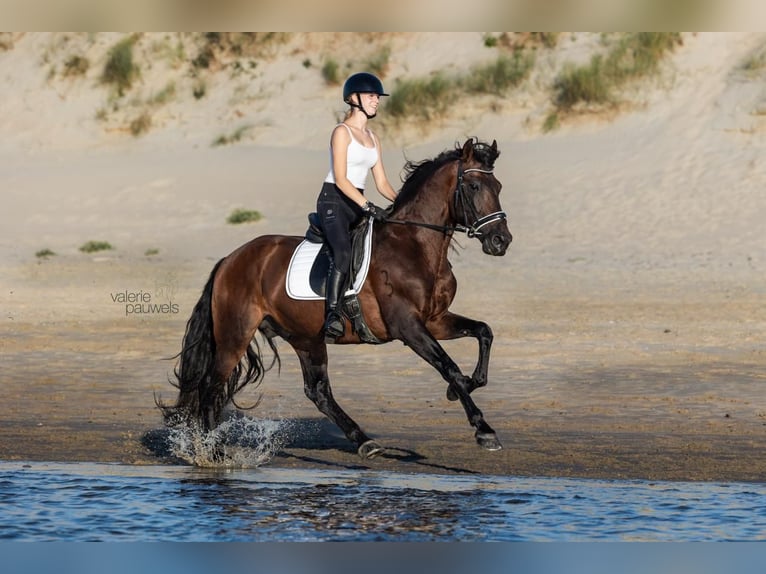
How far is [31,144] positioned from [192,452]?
15740mm

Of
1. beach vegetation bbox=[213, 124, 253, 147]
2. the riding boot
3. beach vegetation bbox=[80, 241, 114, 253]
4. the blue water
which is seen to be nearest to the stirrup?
the riding boot

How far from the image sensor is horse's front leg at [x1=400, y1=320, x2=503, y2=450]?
27.8ft

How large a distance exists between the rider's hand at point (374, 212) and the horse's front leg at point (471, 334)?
765 mm

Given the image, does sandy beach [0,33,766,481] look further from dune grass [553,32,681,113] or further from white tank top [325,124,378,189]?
white tank top [325,124,378,189]

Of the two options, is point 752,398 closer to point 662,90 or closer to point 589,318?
point 589,318

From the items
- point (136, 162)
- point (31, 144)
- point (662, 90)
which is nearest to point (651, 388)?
point (662, 90)

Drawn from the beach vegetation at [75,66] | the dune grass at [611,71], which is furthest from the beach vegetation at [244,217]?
the beach vegetation at [75,66]

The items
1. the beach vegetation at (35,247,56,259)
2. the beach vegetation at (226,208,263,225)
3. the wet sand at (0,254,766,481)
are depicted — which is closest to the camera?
the wet sand at (0,254,766,481)

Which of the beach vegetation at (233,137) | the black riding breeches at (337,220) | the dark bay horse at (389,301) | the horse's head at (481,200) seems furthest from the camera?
the beach vegetation at (233,137)

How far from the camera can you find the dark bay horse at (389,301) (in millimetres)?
8742

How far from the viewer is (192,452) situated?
32.1ft

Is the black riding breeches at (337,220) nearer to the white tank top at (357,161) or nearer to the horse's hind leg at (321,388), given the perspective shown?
the white tank top at (357,161)

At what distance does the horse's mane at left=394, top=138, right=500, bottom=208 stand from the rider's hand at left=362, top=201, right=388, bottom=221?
0.19 meters

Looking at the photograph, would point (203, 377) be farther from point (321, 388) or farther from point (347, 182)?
point (347, 182)
